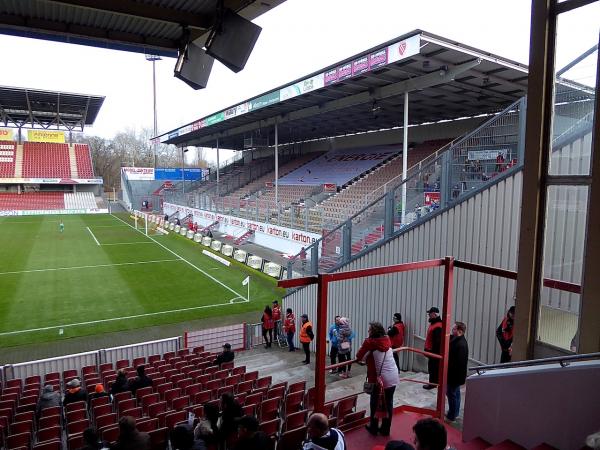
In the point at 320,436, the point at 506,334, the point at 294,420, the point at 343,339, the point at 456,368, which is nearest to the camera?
the point at 320,436

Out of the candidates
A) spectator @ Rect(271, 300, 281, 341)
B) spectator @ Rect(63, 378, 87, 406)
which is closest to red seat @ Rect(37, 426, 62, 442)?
spectator @ Rect(63, 378, 87, 406)

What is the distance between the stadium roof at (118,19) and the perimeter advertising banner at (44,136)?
62.0 metres

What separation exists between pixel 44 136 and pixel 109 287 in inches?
1958

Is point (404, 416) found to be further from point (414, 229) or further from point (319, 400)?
point (414, 229)

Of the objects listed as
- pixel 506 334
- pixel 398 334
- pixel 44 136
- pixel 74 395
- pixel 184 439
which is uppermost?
pixel 44 136

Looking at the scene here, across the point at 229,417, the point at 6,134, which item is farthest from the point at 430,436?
the point at 6,134

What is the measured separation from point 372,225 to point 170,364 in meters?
5.51

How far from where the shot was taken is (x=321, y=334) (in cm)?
353

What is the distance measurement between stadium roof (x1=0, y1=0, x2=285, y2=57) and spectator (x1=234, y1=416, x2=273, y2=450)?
383 centimetres

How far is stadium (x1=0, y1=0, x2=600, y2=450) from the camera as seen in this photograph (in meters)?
3.63

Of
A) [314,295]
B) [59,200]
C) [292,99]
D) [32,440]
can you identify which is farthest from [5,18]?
[59,200]

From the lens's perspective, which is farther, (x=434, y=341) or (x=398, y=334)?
(x=398, y=334)

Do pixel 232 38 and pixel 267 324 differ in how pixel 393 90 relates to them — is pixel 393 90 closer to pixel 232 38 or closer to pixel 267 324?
pixel 267 324

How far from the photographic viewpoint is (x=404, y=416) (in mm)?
4777
